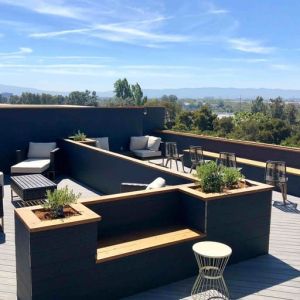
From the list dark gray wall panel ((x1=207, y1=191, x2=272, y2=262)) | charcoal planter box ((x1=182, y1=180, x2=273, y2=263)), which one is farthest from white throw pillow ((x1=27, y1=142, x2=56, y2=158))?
dark gray wall panel ((x1=207, y1=191, x2=272, y2=262))

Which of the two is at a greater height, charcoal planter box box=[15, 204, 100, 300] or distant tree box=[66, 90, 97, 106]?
distant tree box=[66, 90, 97, 106]

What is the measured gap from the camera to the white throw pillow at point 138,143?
12.3 meters

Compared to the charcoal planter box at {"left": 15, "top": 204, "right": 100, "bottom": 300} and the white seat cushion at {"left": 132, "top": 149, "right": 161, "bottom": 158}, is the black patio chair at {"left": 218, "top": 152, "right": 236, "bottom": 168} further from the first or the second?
the charcoal planter box at {"left": 15, "top": 204, "right": 100, "bottom": 300}

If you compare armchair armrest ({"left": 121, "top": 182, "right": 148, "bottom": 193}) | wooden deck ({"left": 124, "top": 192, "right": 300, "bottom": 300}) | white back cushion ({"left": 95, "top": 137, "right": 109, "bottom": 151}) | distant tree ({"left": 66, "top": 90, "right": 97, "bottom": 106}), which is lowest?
wooden deck ({"left": 124, "top": 192, "right": 300, "bottom": 300})

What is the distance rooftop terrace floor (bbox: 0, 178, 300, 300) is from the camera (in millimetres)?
3939

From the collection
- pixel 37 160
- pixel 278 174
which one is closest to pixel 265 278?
pixel 278 174

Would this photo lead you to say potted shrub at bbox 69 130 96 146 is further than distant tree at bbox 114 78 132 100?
No

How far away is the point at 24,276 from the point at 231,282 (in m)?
2.24

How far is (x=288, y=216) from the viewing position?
22.1 feet

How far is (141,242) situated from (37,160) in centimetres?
604

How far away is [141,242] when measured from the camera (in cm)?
419

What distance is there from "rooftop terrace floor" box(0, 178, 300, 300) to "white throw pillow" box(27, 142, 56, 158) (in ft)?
13.7

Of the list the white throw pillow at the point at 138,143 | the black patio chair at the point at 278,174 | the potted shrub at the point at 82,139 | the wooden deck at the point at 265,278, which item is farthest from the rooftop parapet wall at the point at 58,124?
the wooden deck at the point at 265,278

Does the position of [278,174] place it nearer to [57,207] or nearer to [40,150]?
[57,207]
